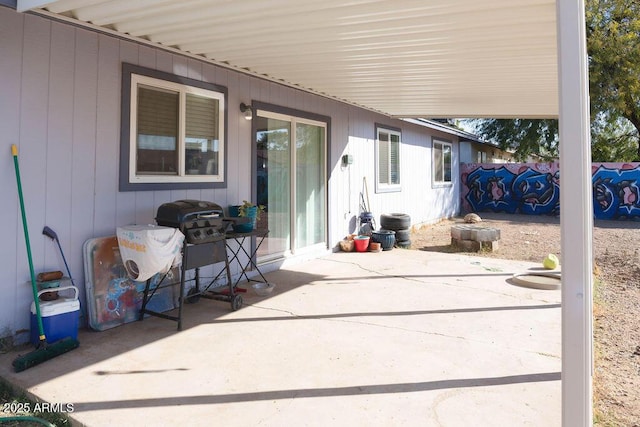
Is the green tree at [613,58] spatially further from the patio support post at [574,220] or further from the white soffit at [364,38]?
the patio support post at [574,220]

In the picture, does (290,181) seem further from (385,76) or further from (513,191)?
(513,191)

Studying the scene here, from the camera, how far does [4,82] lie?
3.04 meters

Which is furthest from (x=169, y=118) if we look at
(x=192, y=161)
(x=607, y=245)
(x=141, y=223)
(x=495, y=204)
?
(x=495, y=204)

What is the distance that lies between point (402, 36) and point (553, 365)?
284 cm

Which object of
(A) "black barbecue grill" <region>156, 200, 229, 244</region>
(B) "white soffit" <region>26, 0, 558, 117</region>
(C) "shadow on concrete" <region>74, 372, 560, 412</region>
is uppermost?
(B) "white soffit" <region>26, 0, 558, 117</region>

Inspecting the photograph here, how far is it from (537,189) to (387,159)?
7869mm

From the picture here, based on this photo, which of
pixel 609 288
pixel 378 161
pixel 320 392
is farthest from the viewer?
pixel 378 161

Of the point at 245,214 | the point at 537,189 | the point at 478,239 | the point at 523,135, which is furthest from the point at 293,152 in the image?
the point at 523,135

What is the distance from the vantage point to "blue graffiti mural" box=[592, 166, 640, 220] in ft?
41.0

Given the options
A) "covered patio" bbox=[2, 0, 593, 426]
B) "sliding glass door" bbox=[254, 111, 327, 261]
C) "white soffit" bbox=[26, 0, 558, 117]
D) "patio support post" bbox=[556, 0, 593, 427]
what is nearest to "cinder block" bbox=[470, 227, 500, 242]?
"covered patio" bbox=[2, 0, 593, 426]

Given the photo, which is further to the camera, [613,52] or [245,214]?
[613,52]

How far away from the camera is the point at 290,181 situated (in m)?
6.12

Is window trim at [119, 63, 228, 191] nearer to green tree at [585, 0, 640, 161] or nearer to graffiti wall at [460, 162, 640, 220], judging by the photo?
graffiti wall at [460, 162, 640, 220]

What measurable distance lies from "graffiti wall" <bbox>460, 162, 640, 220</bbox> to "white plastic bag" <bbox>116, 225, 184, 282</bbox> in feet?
43.4
